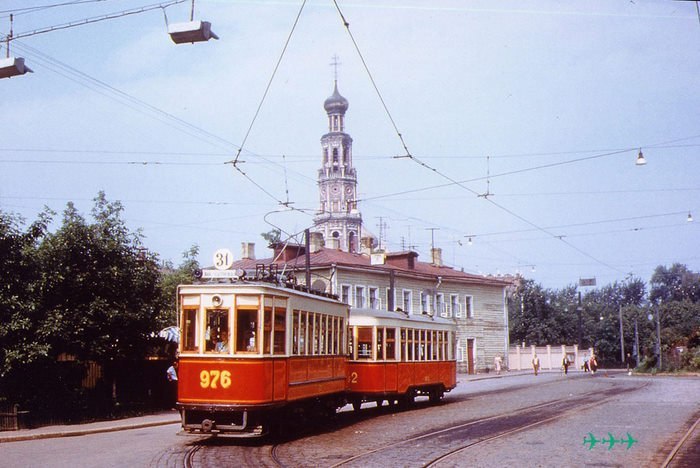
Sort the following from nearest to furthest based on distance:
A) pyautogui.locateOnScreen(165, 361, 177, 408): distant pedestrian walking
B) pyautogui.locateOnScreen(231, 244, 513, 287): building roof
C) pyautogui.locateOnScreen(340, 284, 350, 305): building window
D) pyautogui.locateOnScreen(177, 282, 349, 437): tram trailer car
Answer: pyautogui.locateOnScreen(177, 282, 349, 437): tram trailer car → pyautogui.locateOnScreen(165, 361, 177, 408): distant pedestrian walking → pyautogui.locateOnScreen(231, 244, 513, 287): building roof → pyautogui.locateOnScreen(340, 284, 350, 305): building window

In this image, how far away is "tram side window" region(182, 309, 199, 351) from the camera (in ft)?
49.6

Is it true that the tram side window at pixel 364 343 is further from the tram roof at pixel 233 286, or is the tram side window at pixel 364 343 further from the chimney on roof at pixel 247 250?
the chimney on roof at pixel 247 250

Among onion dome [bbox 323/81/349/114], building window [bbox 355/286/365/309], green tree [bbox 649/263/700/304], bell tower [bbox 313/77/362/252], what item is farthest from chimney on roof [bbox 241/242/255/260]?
green tree [bbox 649/263/700/304]

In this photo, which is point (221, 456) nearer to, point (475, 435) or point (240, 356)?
point (240, 356)

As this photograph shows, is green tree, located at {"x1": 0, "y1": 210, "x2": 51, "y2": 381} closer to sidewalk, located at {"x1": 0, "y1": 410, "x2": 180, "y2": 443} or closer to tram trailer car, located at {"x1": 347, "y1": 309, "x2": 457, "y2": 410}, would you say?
sidewalk, located at {"x1": 0, "y1": 410, "x2": 180, "y2": 443}

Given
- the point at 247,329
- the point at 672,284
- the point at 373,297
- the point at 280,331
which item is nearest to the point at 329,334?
the point at 280,331

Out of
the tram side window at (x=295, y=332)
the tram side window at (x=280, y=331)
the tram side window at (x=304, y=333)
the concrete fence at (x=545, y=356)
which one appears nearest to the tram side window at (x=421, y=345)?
the tram side window at (x=304, y=333)

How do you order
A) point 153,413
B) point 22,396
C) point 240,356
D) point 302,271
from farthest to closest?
1. point 302,271
2. point 153,413
3. point 22,396
4. point 240,356

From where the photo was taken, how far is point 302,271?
46.3 meters

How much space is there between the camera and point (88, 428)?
1864 cm

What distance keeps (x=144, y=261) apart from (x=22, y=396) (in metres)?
5.05

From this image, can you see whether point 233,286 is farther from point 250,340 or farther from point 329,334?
point 329,334

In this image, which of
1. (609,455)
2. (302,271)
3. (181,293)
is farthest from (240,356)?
(302,271)

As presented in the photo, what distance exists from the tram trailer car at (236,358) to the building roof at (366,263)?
26653 millimetres
